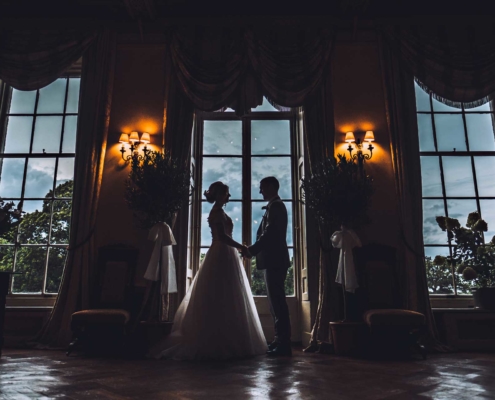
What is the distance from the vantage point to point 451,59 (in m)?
5.10

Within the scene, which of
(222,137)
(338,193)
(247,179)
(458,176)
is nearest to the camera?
(338,193)

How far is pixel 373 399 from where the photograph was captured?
6.51 feet

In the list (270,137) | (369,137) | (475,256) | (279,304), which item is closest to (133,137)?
(270,137)

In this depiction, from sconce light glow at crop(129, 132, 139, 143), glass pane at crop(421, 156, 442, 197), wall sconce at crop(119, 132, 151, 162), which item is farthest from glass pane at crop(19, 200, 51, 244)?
glass pane at crop(421, 156, 442, 197)

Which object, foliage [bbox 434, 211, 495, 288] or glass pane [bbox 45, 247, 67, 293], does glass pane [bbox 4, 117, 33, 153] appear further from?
foliage [bbox 434, 211, 495, 288]

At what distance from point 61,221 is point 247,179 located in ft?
8.05

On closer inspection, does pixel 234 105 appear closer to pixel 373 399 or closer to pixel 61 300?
pixel 61 300

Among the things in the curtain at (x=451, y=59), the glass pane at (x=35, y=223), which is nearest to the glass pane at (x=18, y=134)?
the glass pane at (x=35, y=223)

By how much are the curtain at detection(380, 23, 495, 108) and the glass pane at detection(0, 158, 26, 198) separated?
201 inches

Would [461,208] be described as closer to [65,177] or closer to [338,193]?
[338,193]

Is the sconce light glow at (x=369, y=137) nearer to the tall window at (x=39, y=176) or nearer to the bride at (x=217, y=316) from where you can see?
the bride at (x=217, y=316)

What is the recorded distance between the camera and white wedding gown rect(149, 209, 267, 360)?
3.36m

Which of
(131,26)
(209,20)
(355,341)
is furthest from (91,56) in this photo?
(355,341)

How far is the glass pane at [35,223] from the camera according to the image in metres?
5.15
